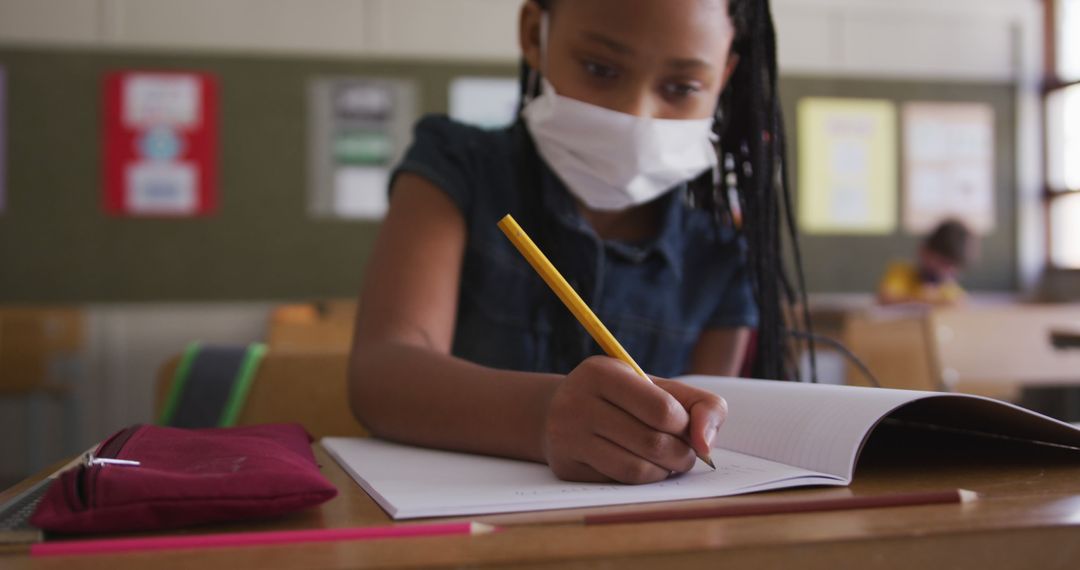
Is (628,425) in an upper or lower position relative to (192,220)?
lower

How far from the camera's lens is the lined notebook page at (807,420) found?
1.62 feet

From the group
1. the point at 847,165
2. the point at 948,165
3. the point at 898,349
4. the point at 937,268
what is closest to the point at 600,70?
the point at 898,349

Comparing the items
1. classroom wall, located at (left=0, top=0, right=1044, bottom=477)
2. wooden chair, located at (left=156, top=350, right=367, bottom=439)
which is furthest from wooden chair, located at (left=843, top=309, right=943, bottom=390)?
wooden chair, located at (left=156, top=350, right=367, bottom=439)

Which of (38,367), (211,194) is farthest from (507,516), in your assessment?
(211,194)

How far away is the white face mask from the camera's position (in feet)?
2.81

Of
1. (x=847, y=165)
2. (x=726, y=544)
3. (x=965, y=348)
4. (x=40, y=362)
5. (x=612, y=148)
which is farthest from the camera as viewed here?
(x=847, y=165)

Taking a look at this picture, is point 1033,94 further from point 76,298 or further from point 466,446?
point 466,446

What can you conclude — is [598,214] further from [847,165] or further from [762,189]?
[847,165]

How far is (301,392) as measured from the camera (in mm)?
1028

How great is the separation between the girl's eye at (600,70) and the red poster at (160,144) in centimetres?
344

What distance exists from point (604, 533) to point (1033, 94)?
508cm

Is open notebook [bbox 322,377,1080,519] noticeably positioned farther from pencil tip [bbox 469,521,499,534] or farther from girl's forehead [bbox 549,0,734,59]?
girl's forehead [bbox 549,0,734,59]

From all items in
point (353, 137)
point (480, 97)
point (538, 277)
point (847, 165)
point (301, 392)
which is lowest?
point (301, 392)

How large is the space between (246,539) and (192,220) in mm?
3873
